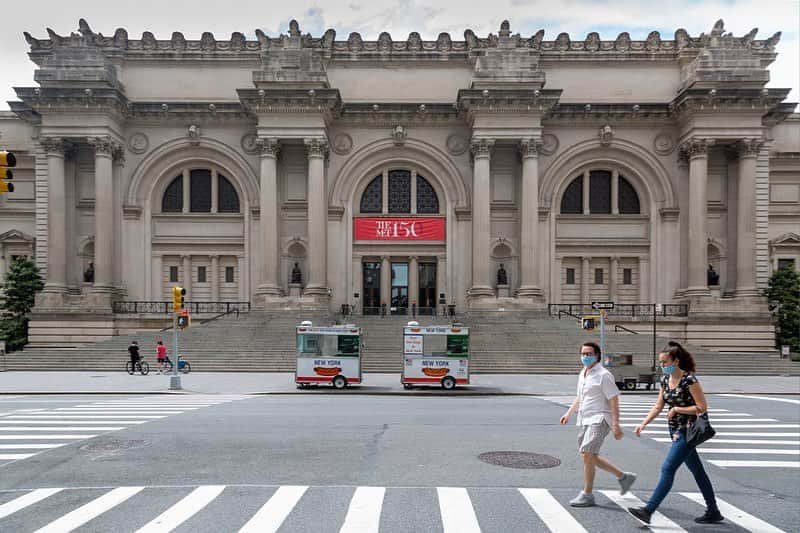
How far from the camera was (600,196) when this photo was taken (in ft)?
150

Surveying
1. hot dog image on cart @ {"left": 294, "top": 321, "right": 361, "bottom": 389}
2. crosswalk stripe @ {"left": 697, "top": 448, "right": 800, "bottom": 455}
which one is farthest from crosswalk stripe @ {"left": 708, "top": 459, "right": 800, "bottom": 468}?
hot dog image on cart @ {"left": 294, "top": 321, "right": 361, "bottom": 389}

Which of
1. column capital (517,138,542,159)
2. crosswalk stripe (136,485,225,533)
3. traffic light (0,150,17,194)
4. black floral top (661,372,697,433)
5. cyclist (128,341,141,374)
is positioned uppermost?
column capital (517,138,542,159)

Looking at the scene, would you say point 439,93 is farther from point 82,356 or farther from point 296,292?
point 82,356

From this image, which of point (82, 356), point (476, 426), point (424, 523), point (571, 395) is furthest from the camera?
point (82, 356)

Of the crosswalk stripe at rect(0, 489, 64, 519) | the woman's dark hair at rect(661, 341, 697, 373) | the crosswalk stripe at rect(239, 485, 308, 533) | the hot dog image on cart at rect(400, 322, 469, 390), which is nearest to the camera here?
the crosswalk stripe at rect(239, 485, 308, 533)

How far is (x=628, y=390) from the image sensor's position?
24.2 m

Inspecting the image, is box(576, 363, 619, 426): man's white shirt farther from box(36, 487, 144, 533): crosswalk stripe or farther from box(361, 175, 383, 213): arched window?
box(361, 175, 383, 213): arched window

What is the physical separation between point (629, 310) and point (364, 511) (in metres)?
40.2

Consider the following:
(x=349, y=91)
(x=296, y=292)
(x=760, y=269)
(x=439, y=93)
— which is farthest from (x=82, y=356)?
(x=760, y=269)

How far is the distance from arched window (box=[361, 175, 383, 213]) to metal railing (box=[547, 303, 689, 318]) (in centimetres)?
1397

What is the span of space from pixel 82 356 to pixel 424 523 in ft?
100

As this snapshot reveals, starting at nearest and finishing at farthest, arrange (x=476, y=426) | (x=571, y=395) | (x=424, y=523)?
(x=424, y=523) → (x=476, y=426) → (x=571, y=395)

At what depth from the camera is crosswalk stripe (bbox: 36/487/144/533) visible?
7.20 m

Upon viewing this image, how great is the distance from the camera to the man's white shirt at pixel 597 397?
25.9ft
